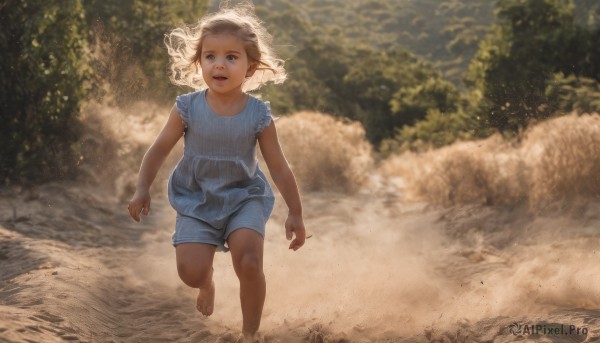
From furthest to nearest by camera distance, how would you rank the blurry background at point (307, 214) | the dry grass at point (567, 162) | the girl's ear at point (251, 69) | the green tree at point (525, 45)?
the green tree at point (525, 45) < the dry grass at point (567, 162) < the blurry background at point (307, 214) < the girl's ear at point (251, 69)

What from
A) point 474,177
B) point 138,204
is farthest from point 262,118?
point 474,177

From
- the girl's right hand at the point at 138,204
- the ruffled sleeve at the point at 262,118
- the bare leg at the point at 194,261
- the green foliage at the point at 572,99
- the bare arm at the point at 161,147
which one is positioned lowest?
the green foliage at the point at 572,99

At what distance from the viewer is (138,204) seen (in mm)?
3615

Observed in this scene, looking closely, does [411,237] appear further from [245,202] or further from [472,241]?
[245,202]

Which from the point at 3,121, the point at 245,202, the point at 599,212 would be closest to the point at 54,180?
the point at 3,121

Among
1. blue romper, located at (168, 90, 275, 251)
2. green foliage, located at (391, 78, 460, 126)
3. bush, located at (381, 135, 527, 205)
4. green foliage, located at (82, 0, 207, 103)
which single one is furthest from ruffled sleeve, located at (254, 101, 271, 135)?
green foliage, located at (391, 78, 460, 126)

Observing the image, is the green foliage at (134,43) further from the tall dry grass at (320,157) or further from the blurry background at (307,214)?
the tall dry grass at (320,157)

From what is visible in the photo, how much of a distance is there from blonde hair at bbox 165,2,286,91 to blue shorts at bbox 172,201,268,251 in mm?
721

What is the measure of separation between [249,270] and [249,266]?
Result: 0.07ft

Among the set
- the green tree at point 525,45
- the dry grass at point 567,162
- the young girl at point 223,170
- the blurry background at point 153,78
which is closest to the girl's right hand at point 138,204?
the young girl at point 223,170

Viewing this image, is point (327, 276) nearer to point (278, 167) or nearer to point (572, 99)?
point (278, 167)

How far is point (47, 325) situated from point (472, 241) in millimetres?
4371

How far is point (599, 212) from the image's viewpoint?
20.6 ft

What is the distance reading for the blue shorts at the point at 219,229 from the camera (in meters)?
3.67
